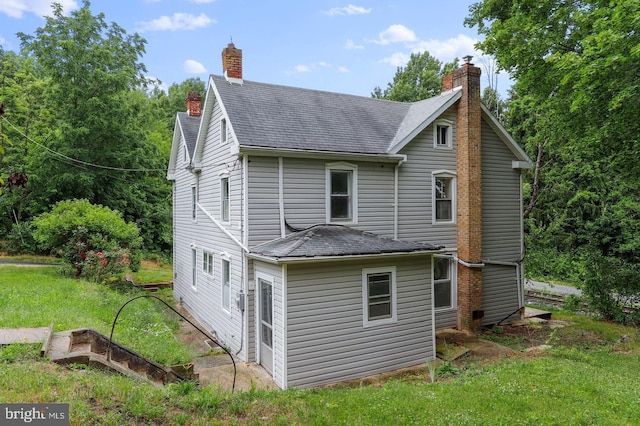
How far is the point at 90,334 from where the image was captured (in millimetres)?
7977

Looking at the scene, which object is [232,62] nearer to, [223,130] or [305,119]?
[223,130]

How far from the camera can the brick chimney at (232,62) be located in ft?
41.7

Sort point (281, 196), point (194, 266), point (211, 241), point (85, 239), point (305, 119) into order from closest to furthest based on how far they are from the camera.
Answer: point (281, 196), point (305, 119), point (211, 241), point (194, 266), point (85, 239)

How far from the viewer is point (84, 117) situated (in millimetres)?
26031

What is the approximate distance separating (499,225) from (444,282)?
317 centimetres

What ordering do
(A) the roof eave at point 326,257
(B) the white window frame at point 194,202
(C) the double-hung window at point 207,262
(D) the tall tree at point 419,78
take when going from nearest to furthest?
(A) the roof eave at point 326,257 < (C) the double-hung window at point 207,262 < (B) the white window frame at point 194,202 < (D) the tall tree at point 419,78

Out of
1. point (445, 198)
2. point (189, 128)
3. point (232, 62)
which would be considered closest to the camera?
point (232, 62)

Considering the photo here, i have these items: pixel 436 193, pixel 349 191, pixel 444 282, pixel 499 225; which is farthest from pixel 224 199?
pixel 499 225

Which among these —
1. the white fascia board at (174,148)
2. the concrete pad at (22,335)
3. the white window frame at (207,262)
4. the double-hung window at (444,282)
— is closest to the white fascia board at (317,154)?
the double-hung window at (444,282)

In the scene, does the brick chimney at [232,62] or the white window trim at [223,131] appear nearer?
the white window trim at [223,131]

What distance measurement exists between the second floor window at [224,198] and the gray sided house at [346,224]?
34 millimetres

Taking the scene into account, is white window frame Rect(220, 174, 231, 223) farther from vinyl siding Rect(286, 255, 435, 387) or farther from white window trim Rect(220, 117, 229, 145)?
vinyl siding Rect(286, 255, 435, 387)

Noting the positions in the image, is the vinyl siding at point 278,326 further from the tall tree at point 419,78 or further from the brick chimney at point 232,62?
the tall tree at point 419,78

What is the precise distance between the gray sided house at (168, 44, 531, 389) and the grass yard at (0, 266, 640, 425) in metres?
1.87
